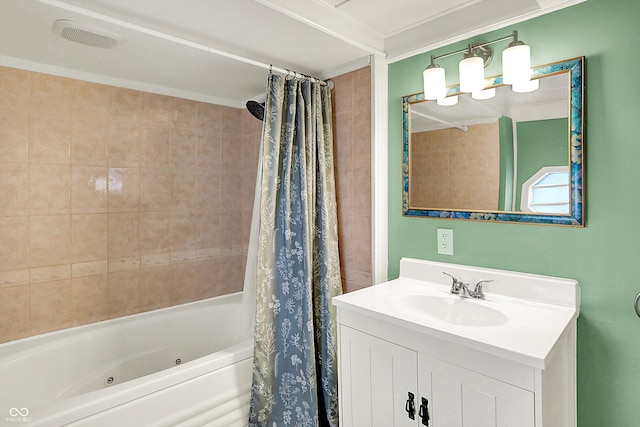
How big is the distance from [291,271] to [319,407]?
32.8 inches

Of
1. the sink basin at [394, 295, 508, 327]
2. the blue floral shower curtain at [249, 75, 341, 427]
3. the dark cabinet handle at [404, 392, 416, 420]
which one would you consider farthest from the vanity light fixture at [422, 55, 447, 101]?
the dark cabinet handle at [404, 392, 416, 420]

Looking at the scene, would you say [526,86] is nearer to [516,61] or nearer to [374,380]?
[516,61]

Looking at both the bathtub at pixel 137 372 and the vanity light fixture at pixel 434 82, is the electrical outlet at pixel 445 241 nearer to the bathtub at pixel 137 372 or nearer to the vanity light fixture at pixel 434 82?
the vanity light fixture at pixel 434 82

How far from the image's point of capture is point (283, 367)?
1.87 m

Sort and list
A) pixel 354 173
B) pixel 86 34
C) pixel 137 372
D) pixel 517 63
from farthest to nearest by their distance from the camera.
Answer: pixel 137 372 → pixel 354 173 → pixel 86 34 → pixel 517 63

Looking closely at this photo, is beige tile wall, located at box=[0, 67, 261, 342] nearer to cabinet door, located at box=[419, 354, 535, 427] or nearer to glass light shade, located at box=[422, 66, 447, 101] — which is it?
glass light shade, located at box=[422, 66, 447, 101]

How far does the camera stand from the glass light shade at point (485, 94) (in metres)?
1.61

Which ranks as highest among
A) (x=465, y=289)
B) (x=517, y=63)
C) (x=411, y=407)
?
(x=517, y=63)

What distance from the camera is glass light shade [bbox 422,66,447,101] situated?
1.70 m

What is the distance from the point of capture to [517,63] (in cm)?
143

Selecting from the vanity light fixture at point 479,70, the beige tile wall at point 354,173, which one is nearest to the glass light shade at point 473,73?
the vanity light fixture at point 479,70

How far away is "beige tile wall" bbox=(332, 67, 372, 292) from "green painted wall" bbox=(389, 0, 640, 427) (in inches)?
32.9

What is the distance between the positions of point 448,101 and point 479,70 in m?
0.23

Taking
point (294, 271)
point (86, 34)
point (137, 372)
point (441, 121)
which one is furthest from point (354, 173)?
point (137, 372)
